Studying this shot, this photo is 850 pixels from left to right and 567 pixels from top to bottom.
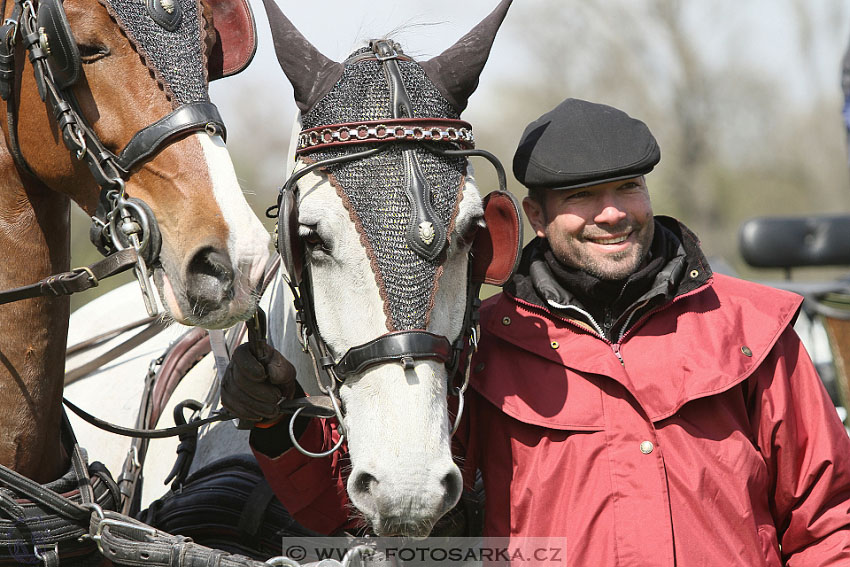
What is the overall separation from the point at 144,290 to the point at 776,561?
1757 mm

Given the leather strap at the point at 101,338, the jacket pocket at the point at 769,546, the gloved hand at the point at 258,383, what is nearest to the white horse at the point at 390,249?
the gloved hand at the point at 258,383

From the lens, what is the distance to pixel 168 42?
7.07 ft

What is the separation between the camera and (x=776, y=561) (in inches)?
99.3

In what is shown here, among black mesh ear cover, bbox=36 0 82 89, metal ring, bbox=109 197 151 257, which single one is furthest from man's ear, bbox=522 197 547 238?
black mesh ear cover, bbox=36 0 82 89

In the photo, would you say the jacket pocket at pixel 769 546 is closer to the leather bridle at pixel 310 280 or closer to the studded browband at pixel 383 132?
the leather bridle at pixel 310 280

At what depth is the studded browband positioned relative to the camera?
2.30 meters

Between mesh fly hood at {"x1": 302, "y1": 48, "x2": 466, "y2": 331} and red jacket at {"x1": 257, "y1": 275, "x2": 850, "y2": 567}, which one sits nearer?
mesh fly hood at {"x1": 302, "y1": 48, "x2": 466, "y2": 331}

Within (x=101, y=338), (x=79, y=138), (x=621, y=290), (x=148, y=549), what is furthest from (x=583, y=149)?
(x=101, y=338)

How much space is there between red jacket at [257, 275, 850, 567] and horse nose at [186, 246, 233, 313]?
1.93 ft

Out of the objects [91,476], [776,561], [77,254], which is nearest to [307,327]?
[91,476]

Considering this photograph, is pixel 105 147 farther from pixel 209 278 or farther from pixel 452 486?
pixel 452 486

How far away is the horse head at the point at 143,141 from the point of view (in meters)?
2.04

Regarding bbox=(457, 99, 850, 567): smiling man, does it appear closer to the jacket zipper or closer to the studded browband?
the jacket zipper

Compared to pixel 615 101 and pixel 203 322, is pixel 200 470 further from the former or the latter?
pixel 615 101
